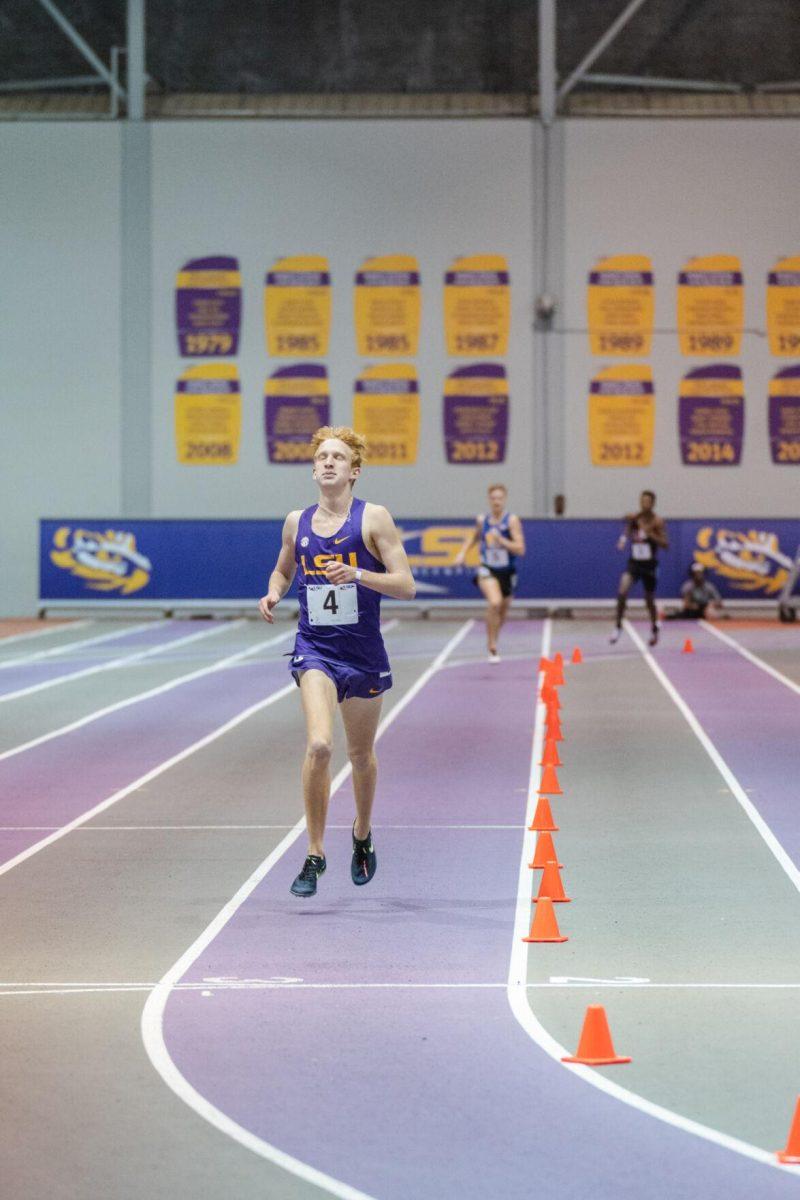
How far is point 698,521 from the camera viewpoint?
102 feet

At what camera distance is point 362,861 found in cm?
→ 901

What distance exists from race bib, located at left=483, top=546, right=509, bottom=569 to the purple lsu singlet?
42.8 ft

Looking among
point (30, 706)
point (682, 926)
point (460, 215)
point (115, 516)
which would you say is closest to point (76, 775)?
point (30, 706)

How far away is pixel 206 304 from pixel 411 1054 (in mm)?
27880

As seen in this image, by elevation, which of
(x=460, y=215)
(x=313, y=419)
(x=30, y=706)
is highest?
(x=460, y=215)

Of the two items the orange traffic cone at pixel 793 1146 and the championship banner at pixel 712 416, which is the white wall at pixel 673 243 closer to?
the championship banner at pixel 712 416

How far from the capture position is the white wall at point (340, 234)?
32.7m

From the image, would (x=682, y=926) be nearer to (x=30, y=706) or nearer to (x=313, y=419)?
(x=30, y=706)

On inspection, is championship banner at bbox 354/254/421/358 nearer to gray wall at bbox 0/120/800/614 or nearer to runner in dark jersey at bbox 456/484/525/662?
gray wall at bbox 0/120/800/614

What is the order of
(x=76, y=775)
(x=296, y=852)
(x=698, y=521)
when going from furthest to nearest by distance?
1. (x=698, y=521)
2. (x=76, y=775)
3. (x=296, y=852)

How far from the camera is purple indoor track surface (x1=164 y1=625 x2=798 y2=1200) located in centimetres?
489

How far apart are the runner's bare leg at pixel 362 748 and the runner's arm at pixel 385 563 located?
55 centimetres

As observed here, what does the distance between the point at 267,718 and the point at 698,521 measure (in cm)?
1584

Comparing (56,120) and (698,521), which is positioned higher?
(56,120)
